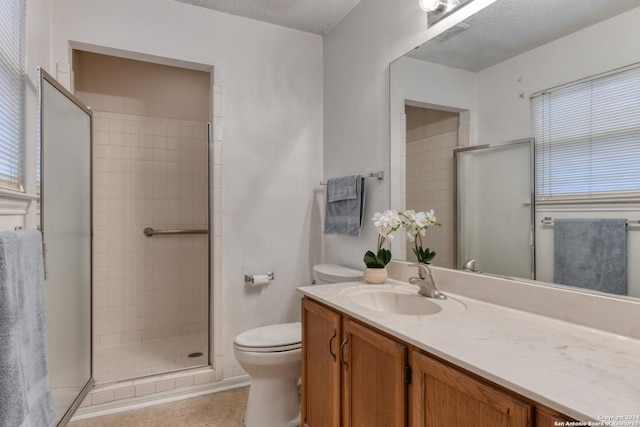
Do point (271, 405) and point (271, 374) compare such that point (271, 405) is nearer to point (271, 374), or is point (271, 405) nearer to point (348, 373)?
point (271, 374)

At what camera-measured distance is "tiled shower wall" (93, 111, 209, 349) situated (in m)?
2.92

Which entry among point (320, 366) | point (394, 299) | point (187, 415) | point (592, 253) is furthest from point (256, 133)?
point (592, 253)

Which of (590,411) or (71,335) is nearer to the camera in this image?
(590,411)

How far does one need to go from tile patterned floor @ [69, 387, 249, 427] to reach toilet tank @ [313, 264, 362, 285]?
946 mm

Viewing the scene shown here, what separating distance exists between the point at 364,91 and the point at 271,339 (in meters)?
1.65

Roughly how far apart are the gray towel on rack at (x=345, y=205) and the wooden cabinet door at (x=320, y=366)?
28.1 inches

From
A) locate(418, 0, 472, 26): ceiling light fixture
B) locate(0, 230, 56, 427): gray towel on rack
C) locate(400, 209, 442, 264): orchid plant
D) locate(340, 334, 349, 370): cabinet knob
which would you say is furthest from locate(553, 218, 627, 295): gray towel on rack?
locate(0, 230, 56, 427): gray towel on rack

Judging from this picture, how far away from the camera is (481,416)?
81cm

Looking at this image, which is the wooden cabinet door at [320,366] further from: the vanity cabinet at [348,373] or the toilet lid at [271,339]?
the toilet lid at [271,339]

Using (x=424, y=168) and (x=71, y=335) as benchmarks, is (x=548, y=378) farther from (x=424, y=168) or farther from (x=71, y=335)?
(x=71, y=335)

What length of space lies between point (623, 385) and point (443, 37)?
1.55 metres

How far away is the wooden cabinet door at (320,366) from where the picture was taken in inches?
55.9

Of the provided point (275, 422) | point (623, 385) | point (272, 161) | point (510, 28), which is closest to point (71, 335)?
point (275, 422)

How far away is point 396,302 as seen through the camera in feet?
5.34
